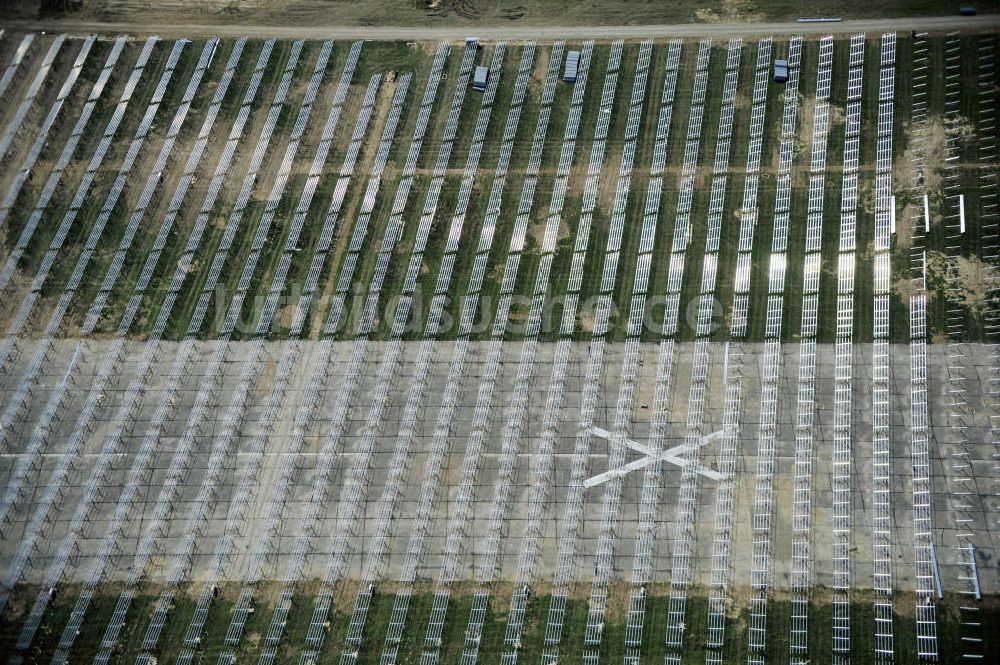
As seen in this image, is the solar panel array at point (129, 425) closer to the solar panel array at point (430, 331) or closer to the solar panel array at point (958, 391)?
the solar panel array at point (430, 331)

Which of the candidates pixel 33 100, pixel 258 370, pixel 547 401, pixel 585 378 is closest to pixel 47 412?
pixel 258 370

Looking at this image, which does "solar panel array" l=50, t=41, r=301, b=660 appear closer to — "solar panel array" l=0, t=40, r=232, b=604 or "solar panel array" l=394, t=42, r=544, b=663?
"solar panel array" l=0, t=40, r=232, b=604

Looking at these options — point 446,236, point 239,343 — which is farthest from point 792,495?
point 239,343

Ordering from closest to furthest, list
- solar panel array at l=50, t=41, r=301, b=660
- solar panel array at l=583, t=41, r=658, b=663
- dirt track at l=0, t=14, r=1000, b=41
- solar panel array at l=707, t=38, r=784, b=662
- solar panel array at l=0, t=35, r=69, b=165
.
Answer: solar panel array at l=707, t=38, r=784, b=662 < solar panel array at l=583, t=41, r=658, b=663 < solar panel array at l=50, t=41, r=301, b=660 < solar panel array at l=0, t=35, r=69, b=165 < dirt track at l=0, t=14, r=1000, b=41

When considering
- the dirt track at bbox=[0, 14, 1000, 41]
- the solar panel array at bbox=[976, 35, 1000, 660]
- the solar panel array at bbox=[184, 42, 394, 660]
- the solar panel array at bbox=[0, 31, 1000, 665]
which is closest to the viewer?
the solar panel array at bbox=[0, 31, 1000, 665]

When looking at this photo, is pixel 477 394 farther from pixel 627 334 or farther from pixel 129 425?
pixel 129 425

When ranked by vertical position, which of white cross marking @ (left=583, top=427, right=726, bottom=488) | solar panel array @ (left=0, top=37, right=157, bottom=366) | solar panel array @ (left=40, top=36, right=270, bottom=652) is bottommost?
white cross marking @ (left=583, top=427, right=726, bottom=488)

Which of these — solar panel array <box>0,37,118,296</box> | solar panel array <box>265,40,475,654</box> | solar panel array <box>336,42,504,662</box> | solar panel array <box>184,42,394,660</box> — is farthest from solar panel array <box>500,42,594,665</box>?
solar panel array <box>0,37,118,296</box>
